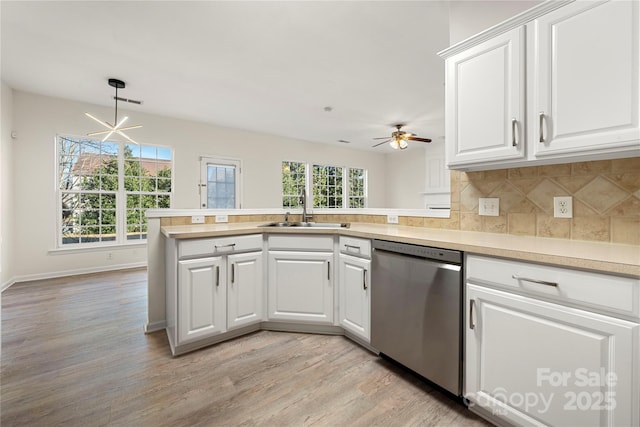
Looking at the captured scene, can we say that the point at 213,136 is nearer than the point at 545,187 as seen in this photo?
No

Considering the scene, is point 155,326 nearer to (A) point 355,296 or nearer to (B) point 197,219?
(B) point 197,219

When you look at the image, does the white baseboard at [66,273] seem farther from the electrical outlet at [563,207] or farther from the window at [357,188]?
the electrical outlet at [563,207]

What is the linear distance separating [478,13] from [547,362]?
7.05ft

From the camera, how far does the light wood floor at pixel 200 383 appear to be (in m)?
1.40

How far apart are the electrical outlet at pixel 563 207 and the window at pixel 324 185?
5381mm

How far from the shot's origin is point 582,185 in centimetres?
142

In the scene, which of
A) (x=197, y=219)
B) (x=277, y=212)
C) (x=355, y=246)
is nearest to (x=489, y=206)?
(x=355, y=246)

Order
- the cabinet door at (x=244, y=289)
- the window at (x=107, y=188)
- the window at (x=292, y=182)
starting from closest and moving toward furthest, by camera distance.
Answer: the cabinet door at (x=244, y=289) → the window at (x=107, y=188) → the window at (x=292, y=182)

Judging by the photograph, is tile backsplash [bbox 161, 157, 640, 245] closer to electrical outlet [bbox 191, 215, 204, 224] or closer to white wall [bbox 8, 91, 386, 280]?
electrical outlet [bbox 191, 215, 204, 224]

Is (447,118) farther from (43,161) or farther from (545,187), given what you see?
(43,161)

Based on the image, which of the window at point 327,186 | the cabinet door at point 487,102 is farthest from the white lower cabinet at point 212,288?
the window at point 327,186

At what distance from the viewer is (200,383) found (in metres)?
1.67

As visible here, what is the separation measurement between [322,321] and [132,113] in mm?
4797

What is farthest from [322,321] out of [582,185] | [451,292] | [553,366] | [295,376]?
[582,185]
